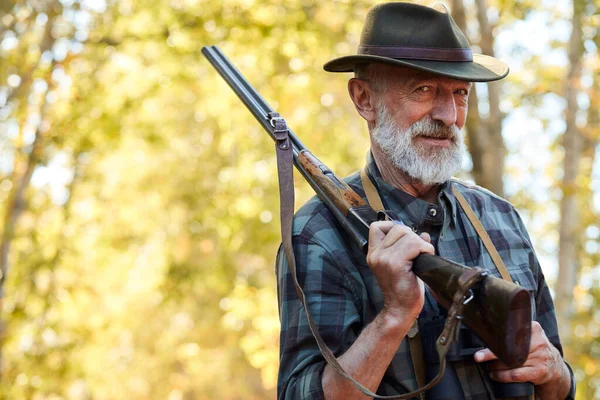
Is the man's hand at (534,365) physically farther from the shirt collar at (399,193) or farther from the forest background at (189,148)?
the forest background at (189,148)

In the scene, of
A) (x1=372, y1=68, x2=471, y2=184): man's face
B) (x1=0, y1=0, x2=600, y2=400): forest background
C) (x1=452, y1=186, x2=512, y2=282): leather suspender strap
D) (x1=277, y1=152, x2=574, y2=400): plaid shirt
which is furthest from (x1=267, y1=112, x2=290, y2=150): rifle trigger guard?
(x1=0, y1=0, x2=600, y2=400): forest background

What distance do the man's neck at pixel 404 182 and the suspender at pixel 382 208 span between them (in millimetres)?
79

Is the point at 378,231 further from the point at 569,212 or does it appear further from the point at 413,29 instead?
the point at 569,212

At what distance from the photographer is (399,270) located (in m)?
2.34

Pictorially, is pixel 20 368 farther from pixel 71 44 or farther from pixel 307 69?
pixel 307 69

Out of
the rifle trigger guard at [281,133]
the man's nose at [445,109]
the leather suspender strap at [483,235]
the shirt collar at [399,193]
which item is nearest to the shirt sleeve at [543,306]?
the leather suspender strap at [483,235]

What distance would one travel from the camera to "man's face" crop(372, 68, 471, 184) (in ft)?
9.52

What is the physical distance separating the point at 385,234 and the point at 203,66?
9576 millimetres

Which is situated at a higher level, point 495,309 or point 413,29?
point 413,29

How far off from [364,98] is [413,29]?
364 mm

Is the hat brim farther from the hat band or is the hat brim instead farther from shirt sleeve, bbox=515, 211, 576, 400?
shirt sleeve, bbox=515, 211, 576, 400

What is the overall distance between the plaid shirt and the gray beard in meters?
0.09

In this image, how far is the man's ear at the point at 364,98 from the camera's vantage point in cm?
311

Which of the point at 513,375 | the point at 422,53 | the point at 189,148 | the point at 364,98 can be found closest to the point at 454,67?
the point at 422,53
